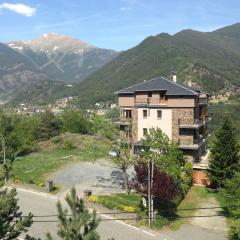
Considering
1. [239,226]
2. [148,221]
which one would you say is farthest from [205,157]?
[239,226]

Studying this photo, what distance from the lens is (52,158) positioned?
62.9 meters

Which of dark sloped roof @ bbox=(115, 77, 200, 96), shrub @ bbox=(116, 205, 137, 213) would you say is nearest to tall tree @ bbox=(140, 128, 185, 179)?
shrub @ bbox=(116, 205, 137, 213)

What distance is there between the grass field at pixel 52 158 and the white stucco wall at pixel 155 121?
6.53m

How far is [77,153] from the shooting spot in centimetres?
6550

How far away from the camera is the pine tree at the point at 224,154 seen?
47156 mm

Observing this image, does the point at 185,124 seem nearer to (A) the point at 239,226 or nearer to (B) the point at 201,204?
Answer: (B) the point at 201,204

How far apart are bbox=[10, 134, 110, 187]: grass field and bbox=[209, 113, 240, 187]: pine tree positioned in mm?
12154

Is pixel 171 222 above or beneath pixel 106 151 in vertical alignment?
beneath

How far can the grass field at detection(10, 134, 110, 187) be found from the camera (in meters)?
48.6

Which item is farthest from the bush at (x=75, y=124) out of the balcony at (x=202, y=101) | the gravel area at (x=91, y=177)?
the balcony at (x=202, y=101)

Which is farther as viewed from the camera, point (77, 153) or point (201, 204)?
point (77, 153)

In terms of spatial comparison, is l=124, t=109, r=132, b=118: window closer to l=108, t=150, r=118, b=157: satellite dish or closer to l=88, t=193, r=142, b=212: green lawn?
l=108, t=150, r=118, b=157: satellite dish

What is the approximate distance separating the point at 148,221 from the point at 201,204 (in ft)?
32.7

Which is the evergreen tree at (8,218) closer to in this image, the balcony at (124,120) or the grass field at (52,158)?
the grass field at (52,158)
